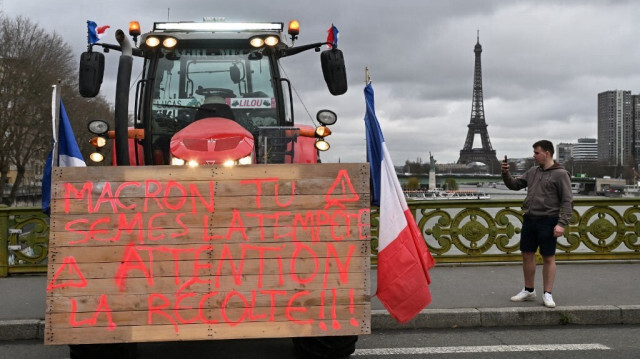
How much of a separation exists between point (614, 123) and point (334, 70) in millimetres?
161211

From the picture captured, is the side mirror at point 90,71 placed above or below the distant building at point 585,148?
below

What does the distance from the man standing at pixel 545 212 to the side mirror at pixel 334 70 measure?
2.16 metres

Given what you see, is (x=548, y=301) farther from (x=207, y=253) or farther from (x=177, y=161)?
(x=177, y=161)

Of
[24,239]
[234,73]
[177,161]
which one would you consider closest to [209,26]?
[234,73]

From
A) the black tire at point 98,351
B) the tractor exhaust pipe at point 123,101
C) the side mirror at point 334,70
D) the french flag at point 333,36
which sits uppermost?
the french flag at point 333,36

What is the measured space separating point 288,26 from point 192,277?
3.63m

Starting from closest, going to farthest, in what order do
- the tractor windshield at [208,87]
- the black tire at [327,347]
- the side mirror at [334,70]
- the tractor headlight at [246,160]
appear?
the black tire at [327,347] < the tractor headlight at [246,160] < the side mirror at [334,70] < the tractor windshield at [208,87]

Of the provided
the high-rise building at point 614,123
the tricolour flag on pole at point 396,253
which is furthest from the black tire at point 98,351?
the high-rise building at point 614,123

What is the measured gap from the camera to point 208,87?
682 cm

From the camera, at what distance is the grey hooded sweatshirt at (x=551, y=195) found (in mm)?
6512

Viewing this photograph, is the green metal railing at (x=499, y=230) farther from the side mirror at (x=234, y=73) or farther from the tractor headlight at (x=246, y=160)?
the tractor headlight at (x=246, y=160)

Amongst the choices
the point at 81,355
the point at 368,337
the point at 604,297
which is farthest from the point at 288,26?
the point at 604,297

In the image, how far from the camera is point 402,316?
16.5 feet

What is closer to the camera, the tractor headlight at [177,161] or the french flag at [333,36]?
the tractor headlight at [177,161]
